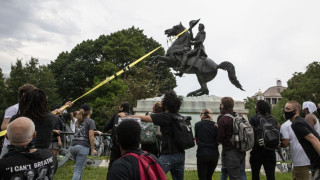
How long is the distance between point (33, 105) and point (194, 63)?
9355 mm

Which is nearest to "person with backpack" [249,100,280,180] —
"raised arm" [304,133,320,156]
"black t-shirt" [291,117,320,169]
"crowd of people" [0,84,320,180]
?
"crowd of people" [0,84,320,180]

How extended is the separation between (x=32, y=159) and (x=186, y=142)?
252 centimetres

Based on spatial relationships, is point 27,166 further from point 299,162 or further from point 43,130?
point 299,162

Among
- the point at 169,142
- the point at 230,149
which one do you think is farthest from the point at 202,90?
the point at 169,142

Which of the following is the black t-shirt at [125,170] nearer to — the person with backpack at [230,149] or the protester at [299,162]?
the person with backpack at [230,149]

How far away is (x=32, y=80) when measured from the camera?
34.6 metres

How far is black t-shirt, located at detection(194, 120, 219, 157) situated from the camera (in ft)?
18.5

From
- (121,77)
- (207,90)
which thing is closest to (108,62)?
(121,77)

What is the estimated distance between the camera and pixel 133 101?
27.7 metres

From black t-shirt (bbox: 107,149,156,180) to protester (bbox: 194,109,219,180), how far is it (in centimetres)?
324

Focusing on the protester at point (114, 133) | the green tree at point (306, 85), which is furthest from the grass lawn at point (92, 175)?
the green tree at point (306, 85)

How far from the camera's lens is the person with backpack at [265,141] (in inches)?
216

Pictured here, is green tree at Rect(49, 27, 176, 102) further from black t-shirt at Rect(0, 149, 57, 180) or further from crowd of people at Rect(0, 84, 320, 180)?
black t-shirt at Rect(0, 149, 57, 180)

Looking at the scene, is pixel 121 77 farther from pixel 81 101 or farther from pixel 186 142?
pixel 186 142
